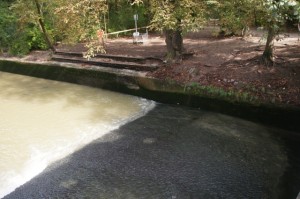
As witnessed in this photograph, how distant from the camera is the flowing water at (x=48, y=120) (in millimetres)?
7575

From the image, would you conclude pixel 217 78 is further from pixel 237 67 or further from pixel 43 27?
pixel 43 27

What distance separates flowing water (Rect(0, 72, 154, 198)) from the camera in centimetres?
758

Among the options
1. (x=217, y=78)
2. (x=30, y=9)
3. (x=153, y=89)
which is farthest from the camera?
(x=30, y=9)

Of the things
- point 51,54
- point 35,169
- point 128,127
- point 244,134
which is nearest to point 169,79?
point 128,127

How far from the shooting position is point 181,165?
7.05 metres

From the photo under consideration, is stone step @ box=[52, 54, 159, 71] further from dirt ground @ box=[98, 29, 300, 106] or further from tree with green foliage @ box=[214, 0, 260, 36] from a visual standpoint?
tree with green foliage @ box=[214, 0, 260, 36]

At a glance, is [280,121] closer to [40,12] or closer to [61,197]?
[61,197]

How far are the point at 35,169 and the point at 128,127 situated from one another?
2.83 metres

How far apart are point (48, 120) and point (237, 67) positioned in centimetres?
647

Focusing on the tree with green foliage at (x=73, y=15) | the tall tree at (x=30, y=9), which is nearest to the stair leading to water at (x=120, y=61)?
the tree with green foliage at (x=73, y=15)

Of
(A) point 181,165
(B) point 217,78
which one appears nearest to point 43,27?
(B) point 217,78

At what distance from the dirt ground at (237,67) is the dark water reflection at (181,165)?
1.37 m

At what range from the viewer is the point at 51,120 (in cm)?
988

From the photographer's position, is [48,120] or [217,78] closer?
[48,120]
